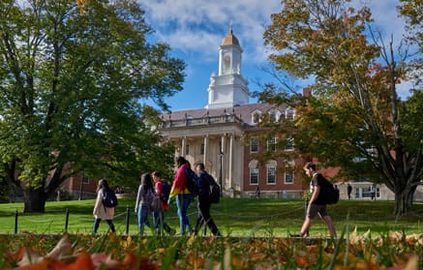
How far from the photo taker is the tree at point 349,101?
24.2 meters

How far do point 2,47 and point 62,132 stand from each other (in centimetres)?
700

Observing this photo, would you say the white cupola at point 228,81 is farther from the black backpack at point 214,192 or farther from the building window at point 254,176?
the black backpack at point 214,192

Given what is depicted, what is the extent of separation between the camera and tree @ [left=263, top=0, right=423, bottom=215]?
79.4ft

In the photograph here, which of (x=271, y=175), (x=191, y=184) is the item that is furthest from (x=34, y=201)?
(x=271, y=175)

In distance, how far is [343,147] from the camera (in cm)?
2516

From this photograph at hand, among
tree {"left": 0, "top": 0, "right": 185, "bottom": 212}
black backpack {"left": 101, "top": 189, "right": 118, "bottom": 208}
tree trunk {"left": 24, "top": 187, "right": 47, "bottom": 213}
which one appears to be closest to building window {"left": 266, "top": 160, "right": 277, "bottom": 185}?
tree {"left": 0, "top": 0, "right": 185, "bottom": 212}

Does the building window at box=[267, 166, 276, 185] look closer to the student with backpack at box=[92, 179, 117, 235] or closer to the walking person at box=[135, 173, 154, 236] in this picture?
the student with backpack at box=[92, 179, 117, 235]

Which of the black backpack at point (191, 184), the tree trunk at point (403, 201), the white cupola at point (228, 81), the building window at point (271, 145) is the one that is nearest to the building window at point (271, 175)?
the white cupola at point (228, 81)

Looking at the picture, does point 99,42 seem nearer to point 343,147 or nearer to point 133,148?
point 133,148

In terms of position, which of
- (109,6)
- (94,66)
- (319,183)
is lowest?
(319,183)

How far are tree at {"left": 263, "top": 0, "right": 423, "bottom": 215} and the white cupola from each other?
60.2 metres

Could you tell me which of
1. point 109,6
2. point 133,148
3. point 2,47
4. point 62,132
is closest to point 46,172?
point 62,132

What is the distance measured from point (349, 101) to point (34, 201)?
1999 centimetres

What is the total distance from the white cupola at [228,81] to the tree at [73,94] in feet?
177
